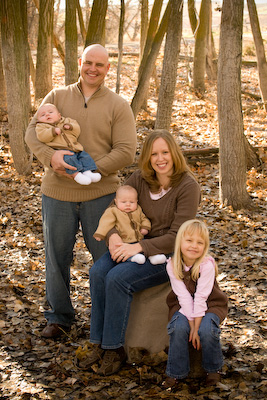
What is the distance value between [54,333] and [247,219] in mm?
3991

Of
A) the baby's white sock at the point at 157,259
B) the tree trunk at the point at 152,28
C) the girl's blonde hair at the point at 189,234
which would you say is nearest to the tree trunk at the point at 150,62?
the tree trunk at the point at 152,28

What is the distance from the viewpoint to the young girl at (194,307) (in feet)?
11.4

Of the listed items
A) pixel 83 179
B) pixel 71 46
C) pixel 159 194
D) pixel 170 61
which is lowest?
pixel 159 194

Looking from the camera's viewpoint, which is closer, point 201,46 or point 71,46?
point 71,46

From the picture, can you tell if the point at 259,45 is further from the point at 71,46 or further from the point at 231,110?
the point at 231,110

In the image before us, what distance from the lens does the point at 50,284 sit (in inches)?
175

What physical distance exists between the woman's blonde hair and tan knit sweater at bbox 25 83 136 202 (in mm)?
202

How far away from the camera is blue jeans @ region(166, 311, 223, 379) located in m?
3.46

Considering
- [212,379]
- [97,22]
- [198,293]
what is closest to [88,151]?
[198,293]

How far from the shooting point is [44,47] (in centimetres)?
1236

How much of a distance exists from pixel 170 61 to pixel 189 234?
19.3 feet

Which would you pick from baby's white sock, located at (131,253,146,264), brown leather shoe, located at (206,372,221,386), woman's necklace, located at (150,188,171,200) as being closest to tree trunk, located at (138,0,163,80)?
woman's necklace, located at (150,188,171,200)

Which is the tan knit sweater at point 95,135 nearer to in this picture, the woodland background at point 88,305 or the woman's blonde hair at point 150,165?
the woman's blonde hair at point 150,165

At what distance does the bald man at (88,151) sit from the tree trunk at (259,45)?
9.59 metres
